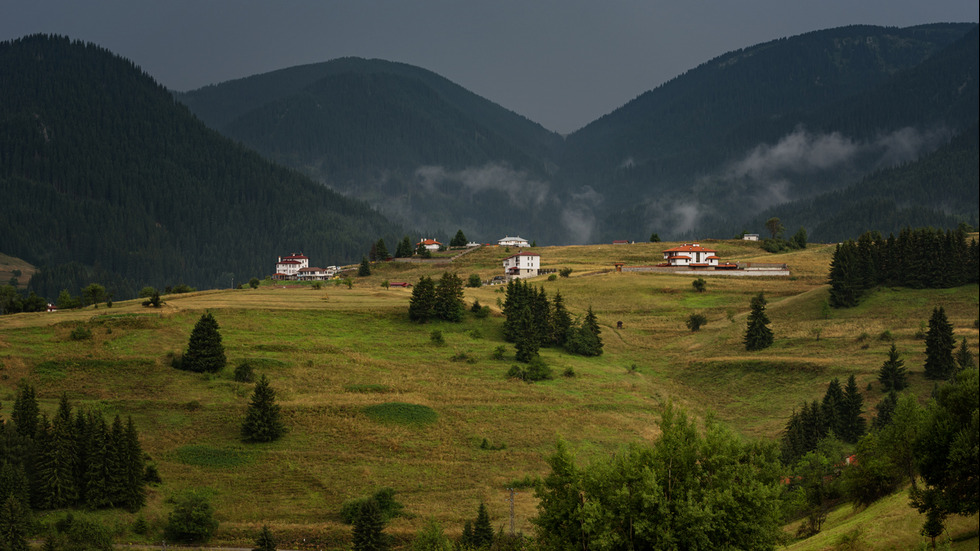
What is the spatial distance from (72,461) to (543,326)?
59096 millimetres

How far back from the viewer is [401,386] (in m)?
75.8

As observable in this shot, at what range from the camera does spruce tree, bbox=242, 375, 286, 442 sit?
6278cm

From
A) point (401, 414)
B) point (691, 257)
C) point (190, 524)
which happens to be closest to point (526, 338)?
point (401, 414)

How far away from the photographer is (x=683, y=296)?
12281 centimetres

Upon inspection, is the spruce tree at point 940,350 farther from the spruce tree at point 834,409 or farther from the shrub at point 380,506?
the shrub at point 380,506

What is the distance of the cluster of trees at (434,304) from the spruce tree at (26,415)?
48.9m

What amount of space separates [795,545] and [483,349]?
55.5 m

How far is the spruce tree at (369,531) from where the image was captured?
46781 mm

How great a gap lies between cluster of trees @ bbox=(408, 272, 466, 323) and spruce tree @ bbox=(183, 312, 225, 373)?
29.1 meters

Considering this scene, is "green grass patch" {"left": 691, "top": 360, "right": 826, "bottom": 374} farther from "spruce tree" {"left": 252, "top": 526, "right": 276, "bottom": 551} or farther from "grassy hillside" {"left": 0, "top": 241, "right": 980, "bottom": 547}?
"spruce tree" {"left": 252, "top": 526, "right": 276, "bottom": 551}

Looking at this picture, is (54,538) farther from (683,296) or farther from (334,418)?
(683,296)

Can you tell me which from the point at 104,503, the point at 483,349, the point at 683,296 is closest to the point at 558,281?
the point at 683,296

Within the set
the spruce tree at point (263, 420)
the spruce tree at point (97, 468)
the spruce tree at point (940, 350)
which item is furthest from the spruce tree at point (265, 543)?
the spruce tree at point (940, 350)

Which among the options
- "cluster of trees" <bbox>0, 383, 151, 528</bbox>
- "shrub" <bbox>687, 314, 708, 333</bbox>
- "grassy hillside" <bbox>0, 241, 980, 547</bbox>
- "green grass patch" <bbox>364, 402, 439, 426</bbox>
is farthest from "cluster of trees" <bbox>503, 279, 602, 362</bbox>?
"cluster of trees" <bbox>0, 383, 151, 528</bbox>
